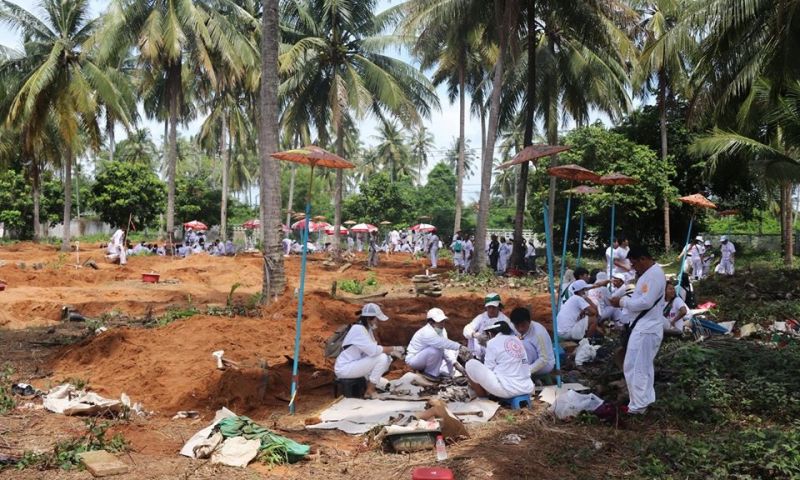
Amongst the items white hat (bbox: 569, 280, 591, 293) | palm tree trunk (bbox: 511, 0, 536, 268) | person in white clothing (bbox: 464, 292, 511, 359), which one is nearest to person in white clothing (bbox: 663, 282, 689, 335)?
white hat (bbox: 569, 280, 591, 293)

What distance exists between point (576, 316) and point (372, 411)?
4342mm

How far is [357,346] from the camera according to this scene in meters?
7.72

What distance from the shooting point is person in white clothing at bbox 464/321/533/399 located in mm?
7223

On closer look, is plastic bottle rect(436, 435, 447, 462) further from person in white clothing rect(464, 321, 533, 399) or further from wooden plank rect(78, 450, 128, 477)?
wooden plank rect(78, 450, 128, 477)

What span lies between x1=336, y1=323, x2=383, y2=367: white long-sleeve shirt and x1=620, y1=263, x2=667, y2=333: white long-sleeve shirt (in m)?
2.94

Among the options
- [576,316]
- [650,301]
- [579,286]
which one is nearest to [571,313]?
[576,316]

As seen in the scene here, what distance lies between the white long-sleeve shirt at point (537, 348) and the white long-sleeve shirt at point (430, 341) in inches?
35.7

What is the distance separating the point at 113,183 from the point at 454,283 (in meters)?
24.2

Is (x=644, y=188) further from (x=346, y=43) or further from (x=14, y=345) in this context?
(x=14, y=345)

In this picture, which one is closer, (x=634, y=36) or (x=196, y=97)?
(x=634, y=36)

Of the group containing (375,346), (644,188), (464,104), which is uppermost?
(464,104)

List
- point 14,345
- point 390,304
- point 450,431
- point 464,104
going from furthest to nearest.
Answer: point 464,104, point 390,304, point 14,345, point 450,431

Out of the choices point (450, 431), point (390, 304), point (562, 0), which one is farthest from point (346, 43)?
point (450, 431)

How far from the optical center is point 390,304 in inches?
582
